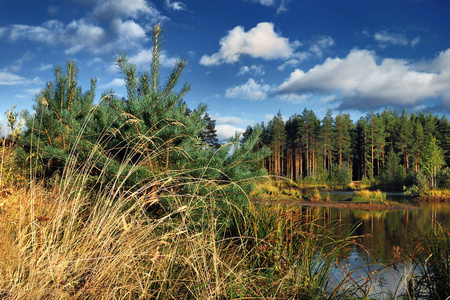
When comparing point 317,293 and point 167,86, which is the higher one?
point 167,86

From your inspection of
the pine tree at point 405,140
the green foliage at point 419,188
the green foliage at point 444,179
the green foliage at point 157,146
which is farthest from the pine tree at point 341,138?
the green foliage at point 157,146

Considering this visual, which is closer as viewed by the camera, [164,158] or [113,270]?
[113,270]

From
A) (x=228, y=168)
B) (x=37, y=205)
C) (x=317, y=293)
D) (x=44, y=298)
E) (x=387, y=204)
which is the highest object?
(x=228, y=168)

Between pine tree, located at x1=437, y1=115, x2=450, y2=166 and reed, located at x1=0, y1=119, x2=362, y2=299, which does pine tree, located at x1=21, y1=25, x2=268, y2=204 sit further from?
pine tree, located at x1=437, y1=115, x2=450, y2=166

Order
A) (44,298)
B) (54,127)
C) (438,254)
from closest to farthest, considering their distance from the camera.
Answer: (44,298)
(438,254)
(54,127)

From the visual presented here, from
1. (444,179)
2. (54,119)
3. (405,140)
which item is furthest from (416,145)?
(54,119)

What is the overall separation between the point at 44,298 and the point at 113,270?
1.27 feet

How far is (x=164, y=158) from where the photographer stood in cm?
451

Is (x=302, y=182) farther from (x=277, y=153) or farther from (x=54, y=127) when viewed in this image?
(x=54, y=127)

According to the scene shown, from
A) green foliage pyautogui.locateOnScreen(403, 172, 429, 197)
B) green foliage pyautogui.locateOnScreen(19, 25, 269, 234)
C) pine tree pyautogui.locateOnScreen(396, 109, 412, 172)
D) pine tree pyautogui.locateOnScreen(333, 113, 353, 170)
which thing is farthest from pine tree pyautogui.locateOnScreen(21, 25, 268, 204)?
pine tree pyautogui.locateOnScreen(396, 109, 412, 172)

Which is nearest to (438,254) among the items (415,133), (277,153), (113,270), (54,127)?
(113,270)

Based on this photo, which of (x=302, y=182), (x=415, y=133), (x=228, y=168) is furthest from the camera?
(x=415, y=133)

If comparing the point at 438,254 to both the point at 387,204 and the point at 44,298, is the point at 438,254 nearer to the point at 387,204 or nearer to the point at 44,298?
the point at 44,298

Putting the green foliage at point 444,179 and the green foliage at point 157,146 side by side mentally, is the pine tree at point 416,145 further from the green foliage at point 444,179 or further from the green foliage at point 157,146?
the green foliage at point 157,146
